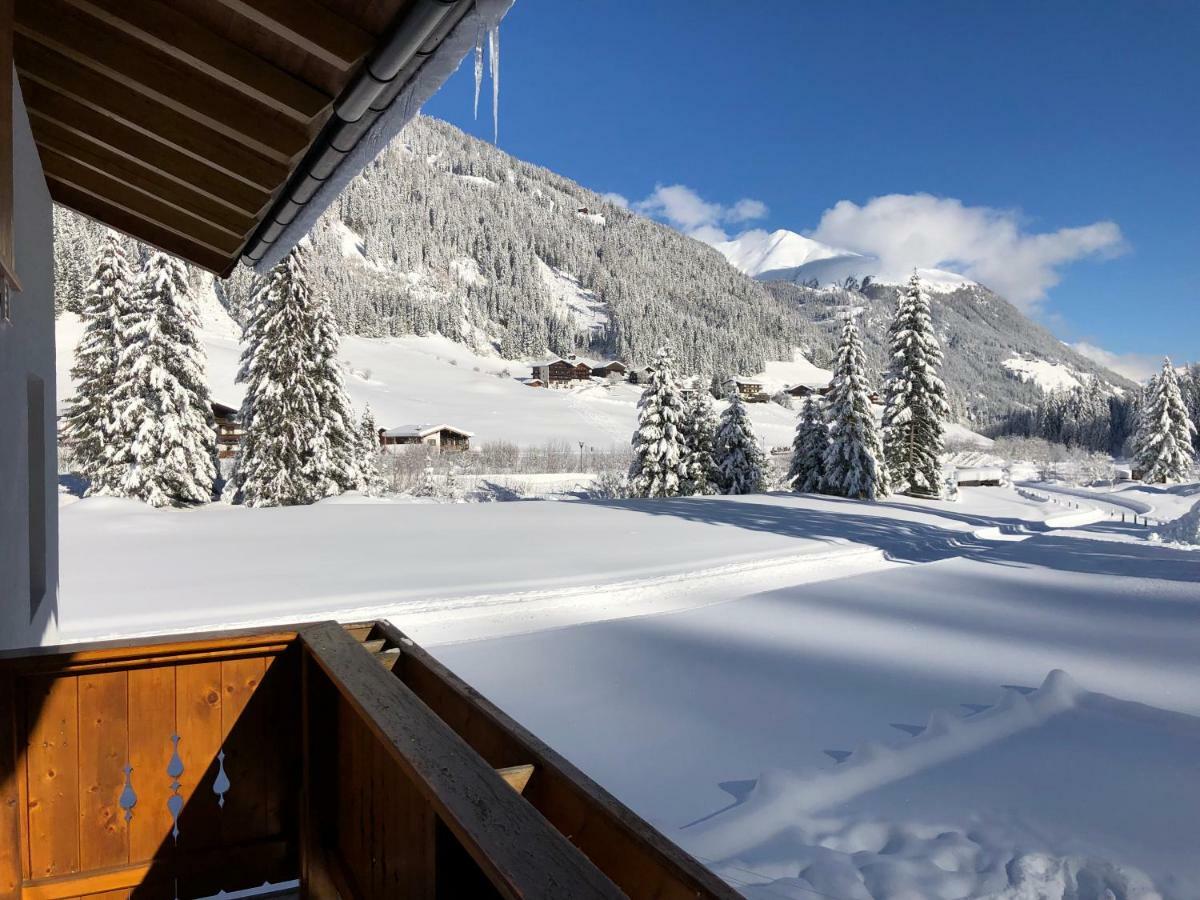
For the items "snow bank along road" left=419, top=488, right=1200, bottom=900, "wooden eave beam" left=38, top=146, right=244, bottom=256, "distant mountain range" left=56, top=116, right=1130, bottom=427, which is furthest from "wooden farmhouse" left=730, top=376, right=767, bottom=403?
"wooden eave beam" left=38, top=146, right=244, bottom=256

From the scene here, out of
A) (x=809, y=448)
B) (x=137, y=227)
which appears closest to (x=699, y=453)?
(x=809, y=448)

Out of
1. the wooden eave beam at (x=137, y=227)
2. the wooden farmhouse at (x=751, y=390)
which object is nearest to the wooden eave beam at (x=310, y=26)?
the wooden eave beam at (x=137, y=227)

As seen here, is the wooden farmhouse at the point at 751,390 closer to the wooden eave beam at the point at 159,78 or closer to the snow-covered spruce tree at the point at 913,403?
the snow-covered spruce tree at the point at 913,403

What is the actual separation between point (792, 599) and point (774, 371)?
10663cm

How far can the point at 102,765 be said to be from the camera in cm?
302

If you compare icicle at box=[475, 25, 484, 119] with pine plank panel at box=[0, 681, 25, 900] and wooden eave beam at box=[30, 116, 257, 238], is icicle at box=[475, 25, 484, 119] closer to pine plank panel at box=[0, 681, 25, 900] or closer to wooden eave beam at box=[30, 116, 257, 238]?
wooden eave beam at box=[30, 116, 257, 238]

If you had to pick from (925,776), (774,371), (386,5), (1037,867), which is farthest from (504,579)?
(774,371)

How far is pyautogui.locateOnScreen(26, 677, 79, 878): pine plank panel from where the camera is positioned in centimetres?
288

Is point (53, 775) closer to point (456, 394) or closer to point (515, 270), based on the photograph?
point (456, 394)

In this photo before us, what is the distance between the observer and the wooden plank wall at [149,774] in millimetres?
2883

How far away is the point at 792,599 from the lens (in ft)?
30.6

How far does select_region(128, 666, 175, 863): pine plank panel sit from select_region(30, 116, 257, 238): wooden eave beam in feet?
8.08

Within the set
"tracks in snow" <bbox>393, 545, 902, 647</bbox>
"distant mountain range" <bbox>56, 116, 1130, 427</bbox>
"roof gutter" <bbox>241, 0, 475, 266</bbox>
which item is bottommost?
"tracks in snow" <bbox>393, 545, 902, 647</bbox>

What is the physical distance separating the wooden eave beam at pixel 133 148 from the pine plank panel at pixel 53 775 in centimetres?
238
